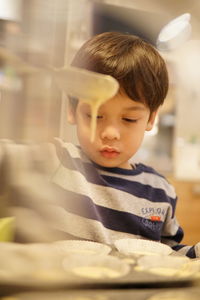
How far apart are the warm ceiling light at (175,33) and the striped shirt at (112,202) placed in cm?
16

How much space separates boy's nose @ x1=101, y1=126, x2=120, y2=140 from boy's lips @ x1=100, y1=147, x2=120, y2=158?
2 centimetres

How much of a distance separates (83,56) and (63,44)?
2 cm

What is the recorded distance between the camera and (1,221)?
0.34m

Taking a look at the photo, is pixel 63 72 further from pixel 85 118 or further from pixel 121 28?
pixel 121 28

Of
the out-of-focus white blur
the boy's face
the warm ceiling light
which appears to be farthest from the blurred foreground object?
the warm ceiling light

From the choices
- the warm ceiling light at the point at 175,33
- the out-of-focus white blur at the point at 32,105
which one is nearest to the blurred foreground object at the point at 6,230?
the out-of-focus white blur at the point at 32,105

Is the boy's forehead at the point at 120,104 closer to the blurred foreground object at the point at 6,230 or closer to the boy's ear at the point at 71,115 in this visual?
the boy's ear at the point at 71,115

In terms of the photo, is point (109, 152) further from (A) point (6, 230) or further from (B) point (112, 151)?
(A) point (6, 230)

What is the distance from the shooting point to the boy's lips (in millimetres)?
395

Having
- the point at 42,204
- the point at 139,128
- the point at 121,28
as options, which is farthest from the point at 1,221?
the point at 121,28

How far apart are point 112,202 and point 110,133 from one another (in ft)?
0.40

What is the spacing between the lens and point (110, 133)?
0.37 metres

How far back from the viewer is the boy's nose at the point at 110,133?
1.21ft

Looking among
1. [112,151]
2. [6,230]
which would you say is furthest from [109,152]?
[6,230]
